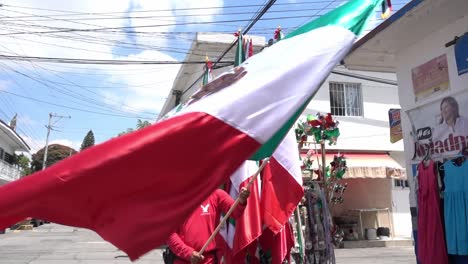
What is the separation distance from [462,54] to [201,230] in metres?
3.35

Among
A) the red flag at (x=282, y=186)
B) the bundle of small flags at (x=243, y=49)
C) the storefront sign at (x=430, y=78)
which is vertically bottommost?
the red flag at (x=282, y=186)

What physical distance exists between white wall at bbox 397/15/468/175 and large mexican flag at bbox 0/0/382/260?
280 centimetres

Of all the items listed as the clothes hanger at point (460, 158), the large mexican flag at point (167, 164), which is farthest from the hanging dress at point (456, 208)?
the large mexican flag at point (167, 164)

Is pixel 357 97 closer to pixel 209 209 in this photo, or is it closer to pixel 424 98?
pixel 424 98

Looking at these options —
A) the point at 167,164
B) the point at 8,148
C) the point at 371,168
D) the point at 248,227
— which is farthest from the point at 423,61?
the point at 8,148

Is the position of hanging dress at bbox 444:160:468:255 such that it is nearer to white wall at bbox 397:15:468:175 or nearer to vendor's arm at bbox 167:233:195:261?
white wall at bbox 397:15:468:175

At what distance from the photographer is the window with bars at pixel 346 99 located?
1934 centimetres

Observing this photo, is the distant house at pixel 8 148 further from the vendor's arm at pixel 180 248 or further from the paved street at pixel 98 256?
the vendor's arm at pixel 180 248

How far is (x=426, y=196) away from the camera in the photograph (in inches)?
198

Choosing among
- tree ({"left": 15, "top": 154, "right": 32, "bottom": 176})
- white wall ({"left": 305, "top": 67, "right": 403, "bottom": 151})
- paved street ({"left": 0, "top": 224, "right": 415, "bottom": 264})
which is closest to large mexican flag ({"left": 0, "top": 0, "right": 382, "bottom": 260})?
paved street ({"left": 0, "top": 224, "right": 415, "bottom": 264})

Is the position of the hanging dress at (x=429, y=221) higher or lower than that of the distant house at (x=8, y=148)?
lower

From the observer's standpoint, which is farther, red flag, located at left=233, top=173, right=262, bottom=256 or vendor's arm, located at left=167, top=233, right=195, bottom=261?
red flag, located at left=233, top=173, right=262, bottom=256

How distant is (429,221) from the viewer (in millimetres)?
4934

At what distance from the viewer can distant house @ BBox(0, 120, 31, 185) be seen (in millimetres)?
34656
